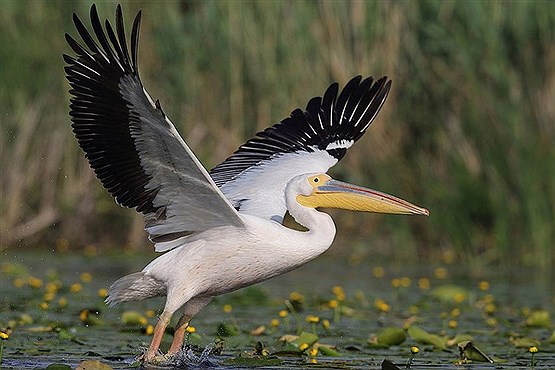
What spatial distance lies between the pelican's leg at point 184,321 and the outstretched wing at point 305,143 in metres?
0.77

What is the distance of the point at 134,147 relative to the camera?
6.57m

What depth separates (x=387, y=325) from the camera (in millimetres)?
8633

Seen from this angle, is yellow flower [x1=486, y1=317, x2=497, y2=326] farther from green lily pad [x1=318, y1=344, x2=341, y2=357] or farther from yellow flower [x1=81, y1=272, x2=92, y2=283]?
yellow flower [x1=81, y1=272, x2=92, y2=283]

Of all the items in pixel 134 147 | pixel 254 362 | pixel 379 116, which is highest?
pixel 379 116

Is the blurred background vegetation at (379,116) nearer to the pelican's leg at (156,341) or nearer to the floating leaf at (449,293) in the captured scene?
the floating leaf at (449,293)

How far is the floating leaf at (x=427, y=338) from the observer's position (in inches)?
295

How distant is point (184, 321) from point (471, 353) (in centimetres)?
165

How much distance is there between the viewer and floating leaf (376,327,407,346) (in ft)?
24.8

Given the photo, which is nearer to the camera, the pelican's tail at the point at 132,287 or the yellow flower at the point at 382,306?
the pelican's tail at the point at 132,287

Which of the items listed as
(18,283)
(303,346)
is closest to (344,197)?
(303,346)

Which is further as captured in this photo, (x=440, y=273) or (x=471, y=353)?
(x=440, y=273)

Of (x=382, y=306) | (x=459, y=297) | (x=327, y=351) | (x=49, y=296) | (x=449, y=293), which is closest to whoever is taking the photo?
(x=327, y=351)

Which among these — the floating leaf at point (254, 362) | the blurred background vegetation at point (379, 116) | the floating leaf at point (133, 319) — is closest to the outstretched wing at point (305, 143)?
the floating leaf at point (133, 319)

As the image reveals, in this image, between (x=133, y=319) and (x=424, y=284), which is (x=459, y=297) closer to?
(x=424, y=284)
